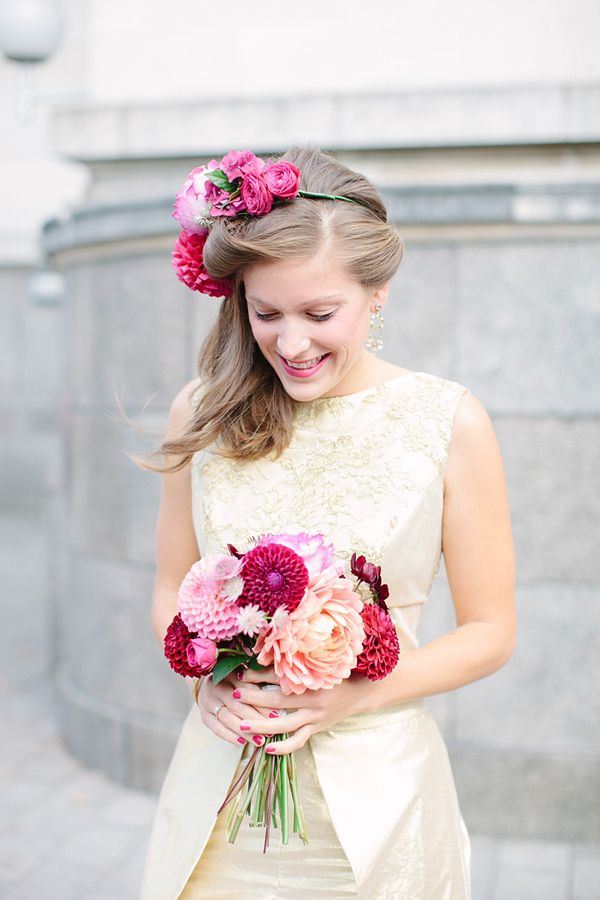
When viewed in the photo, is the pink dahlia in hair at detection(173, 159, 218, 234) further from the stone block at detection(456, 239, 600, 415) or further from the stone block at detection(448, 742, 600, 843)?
the stone block at detection(448, 742, 600, 843)

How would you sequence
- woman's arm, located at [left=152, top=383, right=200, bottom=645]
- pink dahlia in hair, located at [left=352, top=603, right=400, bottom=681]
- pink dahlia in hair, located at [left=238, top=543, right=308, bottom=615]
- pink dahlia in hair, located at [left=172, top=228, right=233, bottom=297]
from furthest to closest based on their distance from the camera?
woman's arm, located at [left=152, top=383, right=200, bottom=645] → pink dahlia in hair, located at [left=172, top=228, right=233, bottom=297] → pink dahlia in hair, located at [left=352, top=603, right=400, bottom=681] → pink dahlia in hair, located at [left=238, top=543, right=308, bottom=615]

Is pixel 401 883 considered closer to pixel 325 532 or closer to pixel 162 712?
pixel 325 532

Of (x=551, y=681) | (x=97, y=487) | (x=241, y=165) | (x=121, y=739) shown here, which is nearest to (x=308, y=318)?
(x=241, y=165)

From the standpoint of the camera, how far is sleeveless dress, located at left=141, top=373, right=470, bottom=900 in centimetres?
191

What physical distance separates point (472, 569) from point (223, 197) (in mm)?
976

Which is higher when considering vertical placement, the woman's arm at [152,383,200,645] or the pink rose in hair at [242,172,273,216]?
the pink rose in hair at [242,172,273,216]

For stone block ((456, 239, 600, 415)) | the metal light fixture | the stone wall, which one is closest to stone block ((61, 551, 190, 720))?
the stone wall

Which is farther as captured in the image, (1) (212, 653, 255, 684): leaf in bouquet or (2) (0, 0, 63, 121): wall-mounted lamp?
(2) (0, 0, 63, 121): wall-mounted lamp

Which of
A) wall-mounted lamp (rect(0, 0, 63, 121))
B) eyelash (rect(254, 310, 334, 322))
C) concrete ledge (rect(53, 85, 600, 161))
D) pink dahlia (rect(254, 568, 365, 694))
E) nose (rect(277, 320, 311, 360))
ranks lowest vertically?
pink dahlia (rect(254, 568, 365, 694))

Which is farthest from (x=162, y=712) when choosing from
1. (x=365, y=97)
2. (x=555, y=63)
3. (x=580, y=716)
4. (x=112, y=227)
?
(x=555, y=63)

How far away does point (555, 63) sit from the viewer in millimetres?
4086

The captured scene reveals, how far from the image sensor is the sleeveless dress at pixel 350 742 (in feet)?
6.27

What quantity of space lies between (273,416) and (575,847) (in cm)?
288

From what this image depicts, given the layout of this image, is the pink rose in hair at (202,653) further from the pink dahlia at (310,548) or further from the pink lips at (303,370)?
the pink lips at (303,370)
